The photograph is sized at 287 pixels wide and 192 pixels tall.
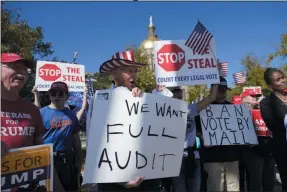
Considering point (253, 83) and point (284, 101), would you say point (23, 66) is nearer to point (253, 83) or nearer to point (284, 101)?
point (284, 101)

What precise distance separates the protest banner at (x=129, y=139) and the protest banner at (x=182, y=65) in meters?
1.48

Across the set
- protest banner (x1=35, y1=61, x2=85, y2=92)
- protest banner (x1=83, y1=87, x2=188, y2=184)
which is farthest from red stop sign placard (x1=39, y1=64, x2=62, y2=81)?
protest banner (x1=83, y1=87, x2=188, y2=184)

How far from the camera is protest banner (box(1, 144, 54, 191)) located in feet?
7.63

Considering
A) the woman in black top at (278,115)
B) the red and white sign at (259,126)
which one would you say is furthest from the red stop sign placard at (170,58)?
the red and white sign at (259,126)

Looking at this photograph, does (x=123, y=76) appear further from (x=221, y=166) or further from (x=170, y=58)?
(x=221, y=166)

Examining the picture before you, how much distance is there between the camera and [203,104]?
4508 millimetres

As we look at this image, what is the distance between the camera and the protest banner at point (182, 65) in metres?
4.59

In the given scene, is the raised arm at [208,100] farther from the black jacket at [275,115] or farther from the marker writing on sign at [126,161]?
the marker writing on sign at [126,161]

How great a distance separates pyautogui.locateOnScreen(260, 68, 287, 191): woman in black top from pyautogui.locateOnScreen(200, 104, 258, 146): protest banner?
24.1 inches

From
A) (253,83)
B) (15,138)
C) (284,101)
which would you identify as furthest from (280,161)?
(253,83)

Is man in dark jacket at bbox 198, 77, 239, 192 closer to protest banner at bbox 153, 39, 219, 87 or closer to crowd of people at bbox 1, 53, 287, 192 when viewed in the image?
crowd of people at bbox 1, 53, 287, 192

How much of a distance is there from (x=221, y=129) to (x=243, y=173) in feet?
4.62

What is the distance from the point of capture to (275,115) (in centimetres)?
419

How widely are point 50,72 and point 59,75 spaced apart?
0.19 meters
